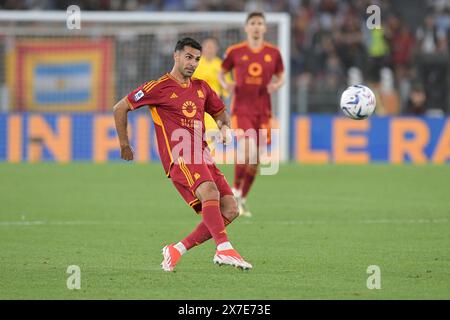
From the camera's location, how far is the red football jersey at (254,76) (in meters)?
15.0

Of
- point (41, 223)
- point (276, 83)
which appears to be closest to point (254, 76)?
point (276, 83)

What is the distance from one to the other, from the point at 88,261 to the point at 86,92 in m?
15.2

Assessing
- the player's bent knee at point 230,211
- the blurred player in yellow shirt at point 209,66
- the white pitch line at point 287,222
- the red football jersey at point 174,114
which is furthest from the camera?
the blurred player in yellow shirt at point 209,66

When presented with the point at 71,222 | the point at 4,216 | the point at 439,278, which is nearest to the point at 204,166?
the point at 439,278

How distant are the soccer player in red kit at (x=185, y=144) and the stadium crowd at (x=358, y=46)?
16039mm

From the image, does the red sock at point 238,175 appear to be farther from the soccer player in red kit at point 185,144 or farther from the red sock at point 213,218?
the red sock at point 213,218

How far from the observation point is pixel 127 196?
55.5 feet

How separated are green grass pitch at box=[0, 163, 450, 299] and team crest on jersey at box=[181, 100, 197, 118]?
4.54ft

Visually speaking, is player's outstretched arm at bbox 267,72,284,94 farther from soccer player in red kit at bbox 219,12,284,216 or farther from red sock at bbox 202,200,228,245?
red sock at bbox 202,200,228,245

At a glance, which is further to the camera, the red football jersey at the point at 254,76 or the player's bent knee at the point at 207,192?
the red football jersey at the point at 254,76

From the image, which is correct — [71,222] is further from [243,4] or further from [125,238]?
[243,4]

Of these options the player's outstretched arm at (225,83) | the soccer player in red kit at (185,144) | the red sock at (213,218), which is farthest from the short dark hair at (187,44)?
the player's outstretched arm at (225,83)

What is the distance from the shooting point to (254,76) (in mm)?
15016

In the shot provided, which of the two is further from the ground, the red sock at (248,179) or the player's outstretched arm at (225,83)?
the player's outstretched arm at (225,83)
